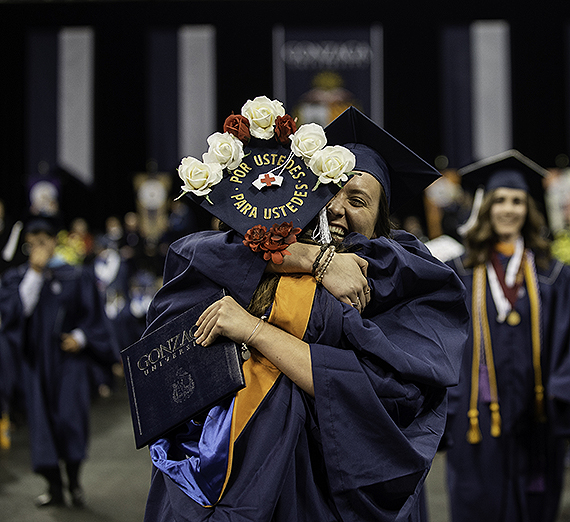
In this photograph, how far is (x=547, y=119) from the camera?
47.6 ft

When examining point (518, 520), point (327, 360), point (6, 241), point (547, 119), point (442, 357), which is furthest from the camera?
point (547, 119)

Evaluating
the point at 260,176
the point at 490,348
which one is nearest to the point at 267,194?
the point at 260,176

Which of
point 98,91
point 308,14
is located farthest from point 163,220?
point 308,14

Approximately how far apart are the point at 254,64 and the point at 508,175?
11.7m

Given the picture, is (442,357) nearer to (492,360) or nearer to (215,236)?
(215,236)

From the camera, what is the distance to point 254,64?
48.1 ft

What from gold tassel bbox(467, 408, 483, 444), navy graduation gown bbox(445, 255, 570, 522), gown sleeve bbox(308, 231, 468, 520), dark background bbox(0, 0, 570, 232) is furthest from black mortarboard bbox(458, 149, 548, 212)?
dark background bbox(0, 0, 570, 232)

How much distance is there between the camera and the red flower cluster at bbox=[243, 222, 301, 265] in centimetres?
164

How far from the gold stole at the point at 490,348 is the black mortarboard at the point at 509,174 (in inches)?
15.6

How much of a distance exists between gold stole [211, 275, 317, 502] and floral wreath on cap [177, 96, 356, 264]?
0.33 ft

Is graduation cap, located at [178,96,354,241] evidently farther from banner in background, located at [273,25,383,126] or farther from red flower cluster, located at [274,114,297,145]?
banner in background, located at [273,25,383,126]

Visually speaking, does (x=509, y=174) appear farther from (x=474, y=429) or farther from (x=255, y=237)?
(x=255, y=237)

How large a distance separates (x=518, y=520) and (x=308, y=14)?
42.9 ft

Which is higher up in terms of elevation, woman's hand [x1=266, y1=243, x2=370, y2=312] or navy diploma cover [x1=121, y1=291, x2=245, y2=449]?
woman's hand [x1=266, y1=243, x2=370, y2=312]
